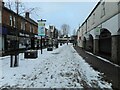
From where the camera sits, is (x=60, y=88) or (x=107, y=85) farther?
(x=107, y=85)

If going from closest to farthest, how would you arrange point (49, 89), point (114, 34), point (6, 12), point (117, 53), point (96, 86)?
1. point (49, 89)
2. point (96, 86)
3. point (117, 53)
4. point (114, 34)
5. point (6, 12)

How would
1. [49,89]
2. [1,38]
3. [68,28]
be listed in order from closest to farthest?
[49,89]
[1,38]
[68,28]

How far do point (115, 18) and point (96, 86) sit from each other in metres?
11.0

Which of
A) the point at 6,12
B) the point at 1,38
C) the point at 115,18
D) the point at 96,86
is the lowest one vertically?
the point at 96,86

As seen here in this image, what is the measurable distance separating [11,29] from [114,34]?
1653cm

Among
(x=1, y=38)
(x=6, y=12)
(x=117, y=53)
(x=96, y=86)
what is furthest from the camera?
(x=6, y=12)

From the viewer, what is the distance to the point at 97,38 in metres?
30.0

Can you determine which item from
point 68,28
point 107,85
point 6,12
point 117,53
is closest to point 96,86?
point 107,85

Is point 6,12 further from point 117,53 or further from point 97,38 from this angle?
point 117,53

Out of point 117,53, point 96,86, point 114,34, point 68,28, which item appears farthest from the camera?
point 68,28

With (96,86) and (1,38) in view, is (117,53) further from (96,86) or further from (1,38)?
(1,38)

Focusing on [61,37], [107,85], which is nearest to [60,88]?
[107,85]

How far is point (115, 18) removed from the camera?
18.2 m

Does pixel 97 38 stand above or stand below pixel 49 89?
above
